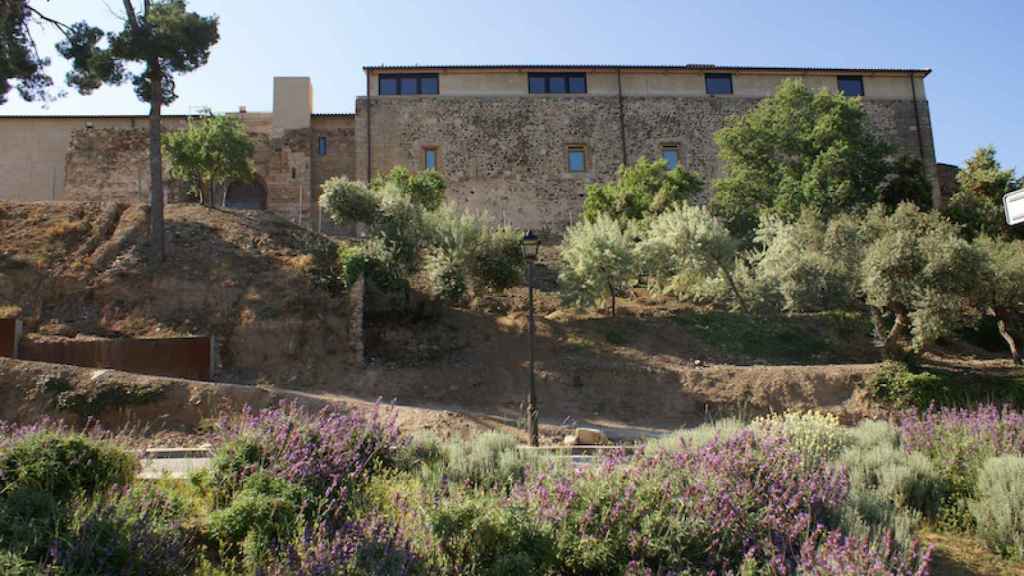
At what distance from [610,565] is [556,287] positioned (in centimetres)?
2113

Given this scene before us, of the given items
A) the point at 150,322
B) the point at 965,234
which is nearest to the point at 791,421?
the point at 150,322

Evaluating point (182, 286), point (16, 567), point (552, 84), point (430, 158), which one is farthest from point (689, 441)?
point (552, 84)

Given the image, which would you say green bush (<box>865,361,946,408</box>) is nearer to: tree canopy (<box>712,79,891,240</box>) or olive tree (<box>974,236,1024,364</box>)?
olive tree (<box>974,236,1024,364</box>)

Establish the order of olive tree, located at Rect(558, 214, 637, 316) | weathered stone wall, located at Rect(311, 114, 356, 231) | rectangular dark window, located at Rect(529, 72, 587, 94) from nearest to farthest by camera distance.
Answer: olive tree, located at Rect(558, 214, 637, 316), weathered stone wall, located at Rect(311, 114, 356, 231), rectangular dark window, located at Rect(529, 72, 587, 94)

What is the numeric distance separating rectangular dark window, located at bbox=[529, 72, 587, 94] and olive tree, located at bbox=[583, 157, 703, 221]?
8.06m

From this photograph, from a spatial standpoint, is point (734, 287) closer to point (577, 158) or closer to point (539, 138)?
point (577, 158)

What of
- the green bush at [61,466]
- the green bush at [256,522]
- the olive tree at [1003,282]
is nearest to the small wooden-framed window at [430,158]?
the olive tree at [1003,282]

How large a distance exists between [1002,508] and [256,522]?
6531mm

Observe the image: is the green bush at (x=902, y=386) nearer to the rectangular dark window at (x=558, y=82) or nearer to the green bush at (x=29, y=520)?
the green bush at (x=29, y=520)

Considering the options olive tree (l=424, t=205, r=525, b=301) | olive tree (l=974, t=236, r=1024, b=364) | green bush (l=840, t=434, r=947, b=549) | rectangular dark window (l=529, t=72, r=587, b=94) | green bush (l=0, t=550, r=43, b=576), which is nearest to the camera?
green bush (l=0, t=550, r=43, b=576)

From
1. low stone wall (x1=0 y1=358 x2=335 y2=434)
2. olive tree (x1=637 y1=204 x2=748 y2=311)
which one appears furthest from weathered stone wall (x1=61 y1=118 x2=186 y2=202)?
olive tree (x1=637 y1=204 x2=748 y2=311)

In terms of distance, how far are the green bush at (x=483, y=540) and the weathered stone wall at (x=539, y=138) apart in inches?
1207

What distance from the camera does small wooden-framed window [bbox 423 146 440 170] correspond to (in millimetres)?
36562

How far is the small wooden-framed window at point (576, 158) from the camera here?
3734cm
